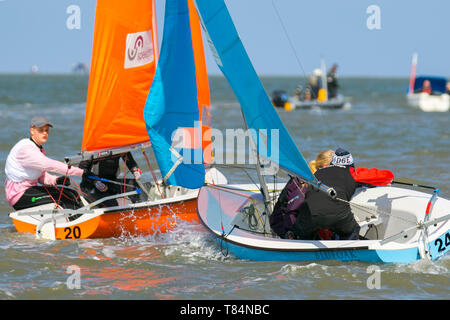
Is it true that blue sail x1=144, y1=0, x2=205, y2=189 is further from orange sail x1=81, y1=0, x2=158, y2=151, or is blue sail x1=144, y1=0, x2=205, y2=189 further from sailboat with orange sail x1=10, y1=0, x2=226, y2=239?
orange sail x1=81, y1=0, x2=158, y2=151

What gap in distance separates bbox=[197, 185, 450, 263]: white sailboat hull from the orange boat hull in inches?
13.9

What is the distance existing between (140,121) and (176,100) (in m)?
1.01

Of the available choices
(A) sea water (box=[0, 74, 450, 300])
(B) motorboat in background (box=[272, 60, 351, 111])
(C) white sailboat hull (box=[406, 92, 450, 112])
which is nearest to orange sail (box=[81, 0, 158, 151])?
(A) sea water (box=[0, 74, 450, 300])

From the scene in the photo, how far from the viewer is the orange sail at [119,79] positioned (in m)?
8.52

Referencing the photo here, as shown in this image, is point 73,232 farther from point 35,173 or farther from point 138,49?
point 138,49

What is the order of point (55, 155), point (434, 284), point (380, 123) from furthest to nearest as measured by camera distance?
point (380, 123)
point (55, 155)
point (434, 284)

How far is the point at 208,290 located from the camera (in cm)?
614

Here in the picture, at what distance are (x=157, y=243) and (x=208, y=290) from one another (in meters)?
1.76

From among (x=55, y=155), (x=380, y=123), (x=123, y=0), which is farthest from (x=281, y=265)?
(x=380, y=123)

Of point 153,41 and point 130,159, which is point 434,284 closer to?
point 130,159

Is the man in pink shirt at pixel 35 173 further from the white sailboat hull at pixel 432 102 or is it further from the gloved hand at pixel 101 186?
the white sailboat hull at pixel 432 102

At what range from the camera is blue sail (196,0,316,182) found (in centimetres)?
661

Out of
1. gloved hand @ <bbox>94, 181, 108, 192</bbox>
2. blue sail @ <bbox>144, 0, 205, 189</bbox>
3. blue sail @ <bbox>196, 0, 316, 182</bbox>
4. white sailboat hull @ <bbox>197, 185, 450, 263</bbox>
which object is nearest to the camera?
white sailboat hull @ <bbox>197, 185, 450, 263</bbox>
